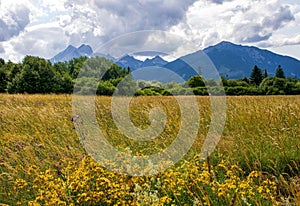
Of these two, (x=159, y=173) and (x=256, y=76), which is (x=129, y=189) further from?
(x=256, y=76)

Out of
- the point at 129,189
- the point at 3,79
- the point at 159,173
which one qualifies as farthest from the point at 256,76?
the point at 129,189

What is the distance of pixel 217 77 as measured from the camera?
5734mm

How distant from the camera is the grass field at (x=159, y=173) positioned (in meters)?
2.83

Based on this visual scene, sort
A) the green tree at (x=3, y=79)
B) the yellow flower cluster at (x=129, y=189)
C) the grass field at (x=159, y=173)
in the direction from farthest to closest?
the green tree at (x=3, y=79) < the grass field at (x=159, y=173) < the yellow flower cluster at (x=129, y=189)

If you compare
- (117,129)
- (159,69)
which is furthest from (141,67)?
(117,129)

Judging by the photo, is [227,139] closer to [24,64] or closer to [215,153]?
[215,153]

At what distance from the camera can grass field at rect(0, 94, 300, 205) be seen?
283cm

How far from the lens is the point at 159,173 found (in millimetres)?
3367

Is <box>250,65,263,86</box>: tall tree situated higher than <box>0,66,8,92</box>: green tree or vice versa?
<box>250,65,263,86</box>: tall tree

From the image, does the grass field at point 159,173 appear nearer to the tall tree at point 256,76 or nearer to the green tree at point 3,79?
the green tree at point 3,79

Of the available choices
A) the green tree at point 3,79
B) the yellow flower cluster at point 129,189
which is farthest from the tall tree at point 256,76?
the yellow flower cluster at point 129,189

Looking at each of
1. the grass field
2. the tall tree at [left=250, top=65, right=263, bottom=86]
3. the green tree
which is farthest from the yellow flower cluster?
the tall tree at [left=250, top=65, right=263, bottom=86]

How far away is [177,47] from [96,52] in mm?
1801

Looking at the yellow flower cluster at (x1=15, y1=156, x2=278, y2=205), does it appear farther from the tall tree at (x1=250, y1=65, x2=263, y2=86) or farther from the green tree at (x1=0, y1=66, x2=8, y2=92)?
the tall tree at (x1=250, y1=65, x2=263, y2=86)
